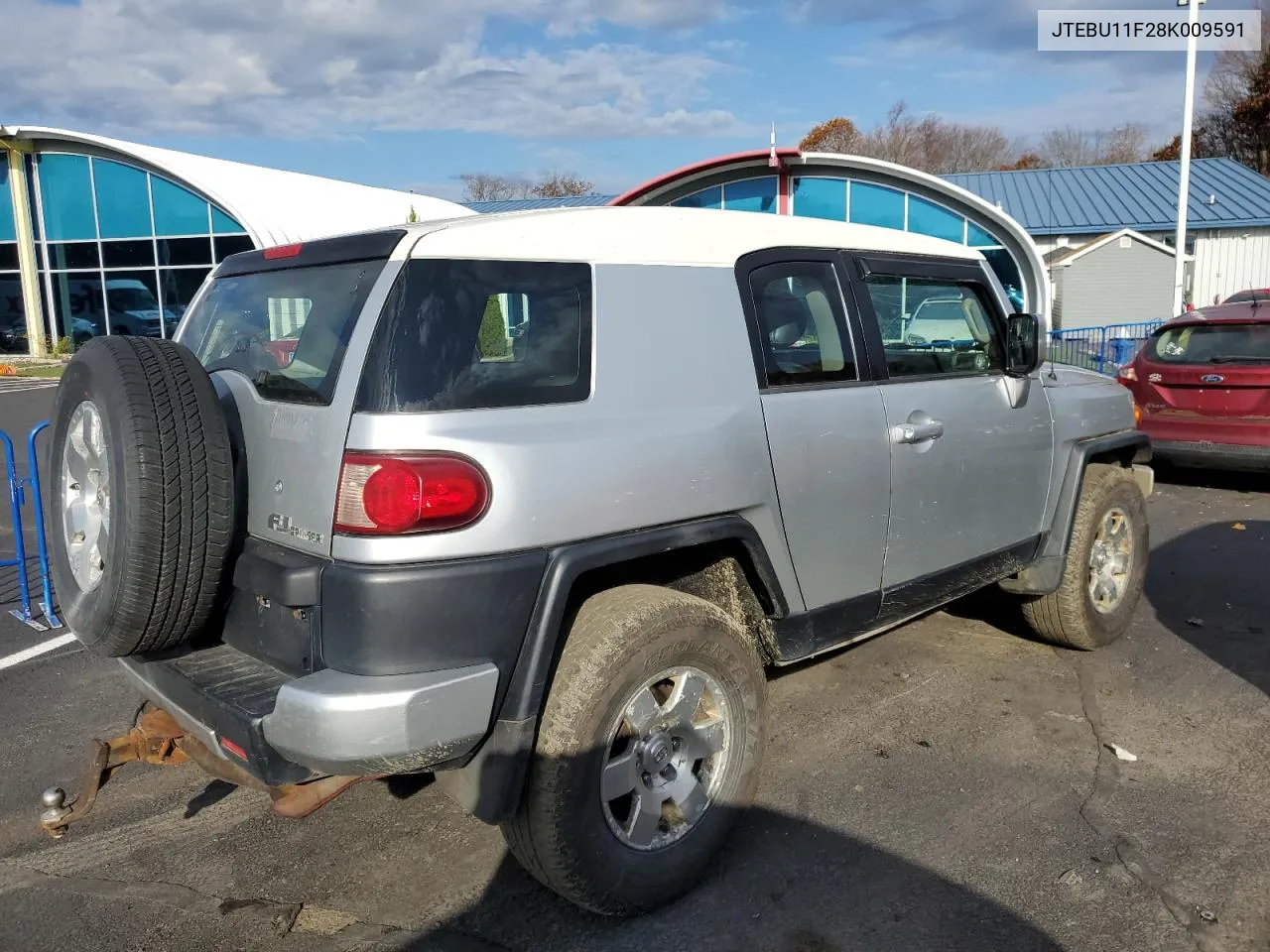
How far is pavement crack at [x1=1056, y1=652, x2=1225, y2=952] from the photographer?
2.88m

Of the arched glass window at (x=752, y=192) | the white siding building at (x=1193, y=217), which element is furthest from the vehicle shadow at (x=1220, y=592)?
the white siding building at (x=1193, y=217)

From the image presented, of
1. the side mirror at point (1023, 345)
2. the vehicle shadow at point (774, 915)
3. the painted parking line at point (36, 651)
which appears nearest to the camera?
the vehicle shadow at point (774, 915)

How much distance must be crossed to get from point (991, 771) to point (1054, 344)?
18.7m

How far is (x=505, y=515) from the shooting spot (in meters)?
2.54

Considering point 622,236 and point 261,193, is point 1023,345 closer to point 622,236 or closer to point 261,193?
point 622,236

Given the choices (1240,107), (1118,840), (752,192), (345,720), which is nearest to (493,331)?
(345,720)

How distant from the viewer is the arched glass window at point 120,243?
25984 millimetres

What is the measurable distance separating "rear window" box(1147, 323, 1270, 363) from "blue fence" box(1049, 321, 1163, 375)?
8843 mm

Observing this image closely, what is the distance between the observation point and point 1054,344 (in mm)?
20609

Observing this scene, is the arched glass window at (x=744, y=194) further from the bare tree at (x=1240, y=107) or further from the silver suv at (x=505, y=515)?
the bare tree at (x=1240, y=107)

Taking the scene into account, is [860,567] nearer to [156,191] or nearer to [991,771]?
[991,771]

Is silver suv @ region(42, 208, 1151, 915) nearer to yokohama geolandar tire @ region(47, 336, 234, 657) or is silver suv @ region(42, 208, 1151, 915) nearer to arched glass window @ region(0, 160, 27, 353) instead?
yokohama geolandar tire @ region(47, 336, 234, 657)

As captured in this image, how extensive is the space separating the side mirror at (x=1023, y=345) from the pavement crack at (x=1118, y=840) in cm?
155

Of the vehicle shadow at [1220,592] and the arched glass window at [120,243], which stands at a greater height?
the arched glass window at [120,243]
